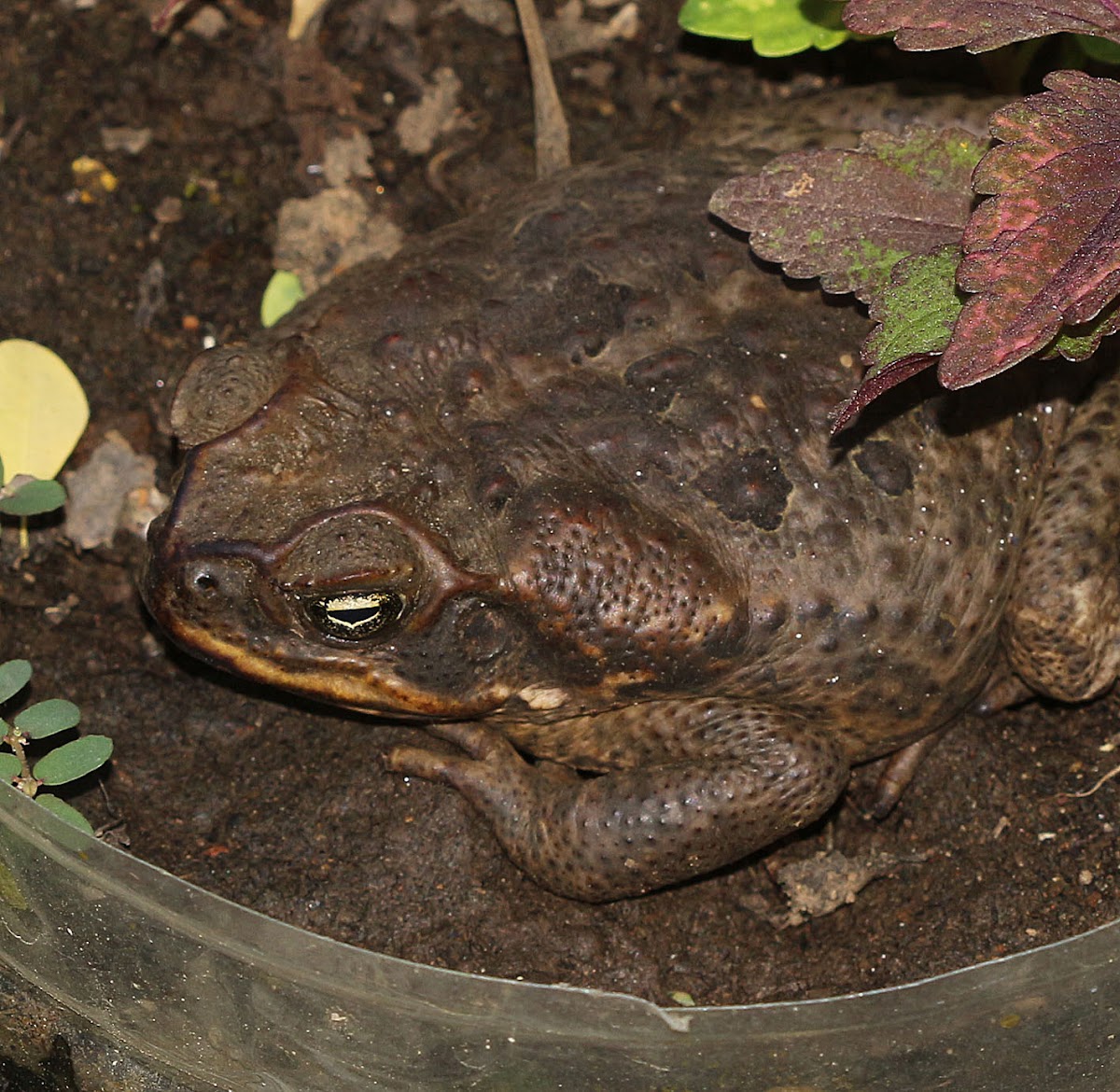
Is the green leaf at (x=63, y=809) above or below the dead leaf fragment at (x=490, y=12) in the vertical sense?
below

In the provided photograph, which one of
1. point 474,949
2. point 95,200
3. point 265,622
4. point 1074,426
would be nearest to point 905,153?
point 1074,426

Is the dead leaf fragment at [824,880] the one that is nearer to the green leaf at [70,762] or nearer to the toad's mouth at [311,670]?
the toad's mouth at [311,670]

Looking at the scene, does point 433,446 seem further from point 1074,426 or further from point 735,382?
point 1074,426

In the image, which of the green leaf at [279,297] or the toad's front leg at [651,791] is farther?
the green leaf at [279,297]

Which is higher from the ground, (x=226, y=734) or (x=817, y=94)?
(x=817, y=94)

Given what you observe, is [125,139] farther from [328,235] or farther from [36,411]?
[36,411]

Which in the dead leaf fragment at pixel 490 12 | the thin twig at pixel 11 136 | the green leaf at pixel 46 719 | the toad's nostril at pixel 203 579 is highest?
the thin twig at pixel 11 136

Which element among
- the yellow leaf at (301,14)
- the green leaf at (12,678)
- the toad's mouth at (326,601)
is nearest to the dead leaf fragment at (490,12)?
the yellow leaf at (301,14)
